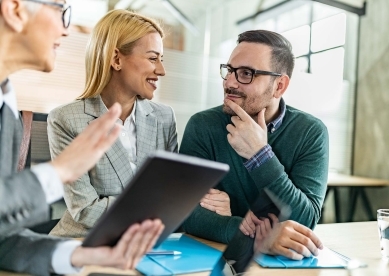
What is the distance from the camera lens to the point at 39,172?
0.68 meters

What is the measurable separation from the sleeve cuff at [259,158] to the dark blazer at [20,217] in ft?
2.43

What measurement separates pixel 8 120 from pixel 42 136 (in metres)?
0.77

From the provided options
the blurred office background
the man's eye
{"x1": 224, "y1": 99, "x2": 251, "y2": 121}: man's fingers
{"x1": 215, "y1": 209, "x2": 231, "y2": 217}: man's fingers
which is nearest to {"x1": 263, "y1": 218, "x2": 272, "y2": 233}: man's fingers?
{"x1": 215, "y1": 209, "x2": 231, "y2": 217}: man's fingers

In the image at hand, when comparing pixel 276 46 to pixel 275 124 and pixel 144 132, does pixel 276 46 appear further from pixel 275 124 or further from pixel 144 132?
pixel 144 132

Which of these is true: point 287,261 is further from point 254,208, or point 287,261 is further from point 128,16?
point 128,16

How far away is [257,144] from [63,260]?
Answer: 2.65 feet

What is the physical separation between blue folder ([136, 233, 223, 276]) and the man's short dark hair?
0.87 m

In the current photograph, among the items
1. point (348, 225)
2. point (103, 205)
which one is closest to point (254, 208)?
point (103, 205)

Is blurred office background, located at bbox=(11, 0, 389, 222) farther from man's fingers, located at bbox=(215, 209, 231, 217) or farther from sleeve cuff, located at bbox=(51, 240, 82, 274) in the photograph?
sleeve cuff, located at bbox=(51, 240, 82, 274)

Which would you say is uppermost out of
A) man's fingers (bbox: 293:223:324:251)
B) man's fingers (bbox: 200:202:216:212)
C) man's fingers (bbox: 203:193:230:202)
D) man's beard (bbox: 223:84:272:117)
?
man's beard (bbox: 223:84:272:117)

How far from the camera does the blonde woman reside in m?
1.46

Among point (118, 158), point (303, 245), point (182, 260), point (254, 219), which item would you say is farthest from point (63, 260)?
point (118, 158)

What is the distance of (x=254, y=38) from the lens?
171 cm

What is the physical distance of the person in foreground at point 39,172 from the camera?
2.20 ft
